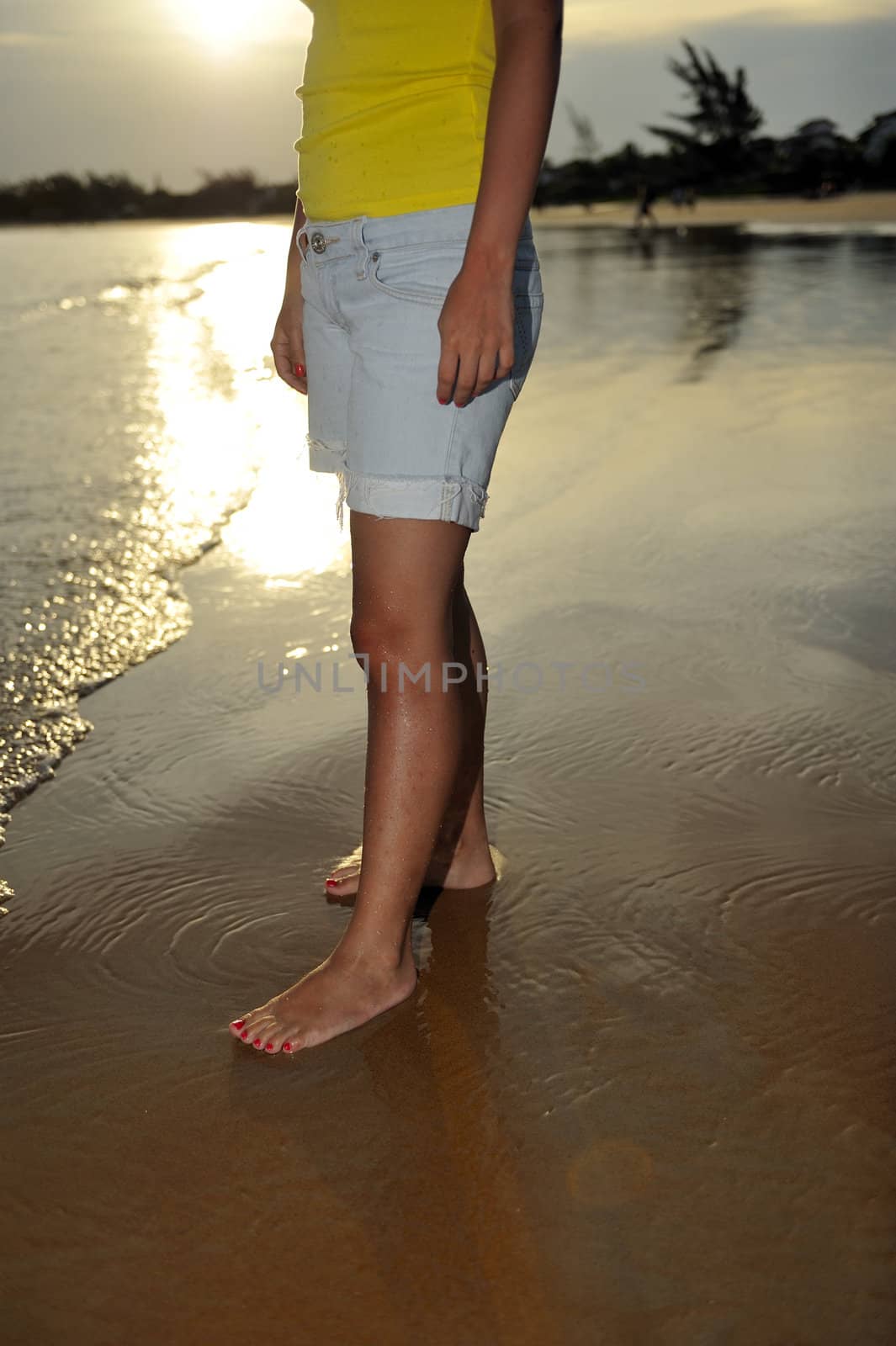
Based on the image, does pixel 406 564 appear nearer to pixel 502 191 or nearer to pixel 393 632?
pixel 393 632

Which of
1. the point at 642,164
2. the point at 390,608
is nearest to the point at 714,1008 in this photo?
the point at 390,608

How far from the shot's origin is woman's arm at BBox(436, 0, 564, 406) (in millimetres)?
1683

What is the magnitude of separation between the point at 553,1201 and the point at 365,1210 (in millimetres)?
224

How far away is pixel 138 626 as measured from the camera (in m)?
3.85

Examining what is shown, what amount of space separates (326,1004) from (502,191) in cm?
118

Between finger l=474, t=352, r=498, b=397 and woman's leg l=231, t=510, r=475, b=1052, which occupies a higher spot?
finger l=474, t=352, r=498, b=397

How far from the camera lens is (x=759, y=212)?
41.2m

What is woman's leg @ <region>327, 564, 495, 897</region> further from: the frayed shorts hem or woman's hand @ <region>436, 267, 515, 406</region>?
woman's hand @ <region>436, 267, 515, 406</region>

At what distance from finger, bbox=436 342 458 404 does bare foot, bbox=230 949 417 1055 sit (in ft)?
2.80

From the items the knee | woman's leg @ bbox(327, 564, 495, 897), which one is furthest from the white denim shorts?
woman's leg @ bbox(327, 564, 495, 897)

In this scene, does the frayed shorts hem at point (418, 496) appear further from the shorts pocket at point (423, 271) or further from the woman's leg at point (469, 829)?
the woman's leg at point (469, 829)

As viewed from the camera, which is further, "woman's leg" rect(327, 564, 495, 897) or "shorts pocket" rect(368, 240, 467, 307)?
"woman's leg" rect(327, 564, 495, 897)

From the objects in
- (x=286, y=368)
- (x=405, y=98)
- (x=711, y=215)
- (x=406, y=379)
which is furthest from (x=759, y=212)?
(x=406, y=379)

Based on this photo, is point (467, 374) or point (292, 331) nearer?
point (467, 374)
